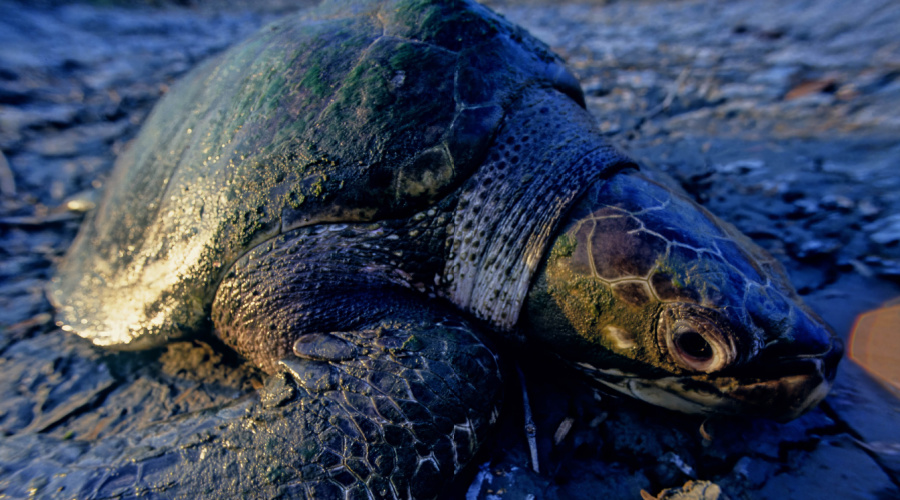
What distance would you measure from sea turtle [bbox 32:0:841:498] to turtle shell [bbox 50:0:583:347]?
0.01 m

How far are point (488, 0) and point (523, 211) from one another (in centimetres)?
1200

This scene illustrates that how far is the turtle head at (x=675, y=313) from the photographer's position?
1614mm

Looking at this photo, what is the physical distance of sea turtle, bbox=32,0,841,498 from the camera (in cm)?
162

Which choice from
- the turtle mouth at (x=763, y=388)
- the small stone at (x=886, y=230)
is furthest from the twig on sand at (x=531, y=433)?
the small stone at (x=886, y=230)

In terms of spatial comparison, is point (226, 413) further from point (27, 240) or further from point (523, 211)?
point (27, 240)

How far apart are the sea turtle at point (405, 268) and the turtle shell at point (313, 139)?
0.01 m

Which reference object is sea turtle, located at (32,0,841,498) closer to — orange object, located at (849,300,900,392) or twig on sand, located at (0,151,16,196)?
orange object, located at (849,300,900,392)

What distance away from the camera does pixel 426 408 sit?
5.44 ft

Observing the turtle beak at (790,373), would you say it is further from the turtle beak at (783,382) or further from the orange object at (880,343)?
the orange object at (880,343)

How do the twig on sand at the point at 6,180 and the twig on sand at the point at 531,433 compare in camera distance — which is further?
the twig on sand at the point at 6,180

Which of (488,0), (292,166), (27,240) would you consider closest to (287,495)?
(292,166)

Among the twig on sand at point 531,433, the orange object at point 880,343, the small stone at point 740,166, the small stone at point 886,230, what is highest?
the small stone at point 740,166

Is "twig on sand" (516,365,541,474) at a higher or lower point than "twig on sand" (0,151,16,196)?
lower

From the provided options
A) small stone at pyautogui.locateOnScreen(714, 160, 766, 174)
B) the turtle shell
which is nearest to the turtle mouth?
the turtle shell
